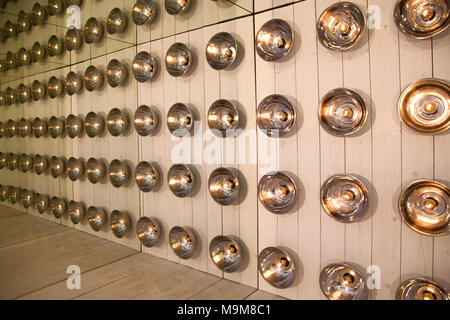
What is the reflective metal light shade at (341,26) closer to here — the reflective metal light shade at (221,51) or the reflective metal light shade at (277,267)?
the reflective metal light shade at (221,51)

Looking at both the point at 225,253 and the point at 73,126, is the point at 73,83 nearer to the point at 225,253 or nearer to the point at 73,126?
the point at 73,126

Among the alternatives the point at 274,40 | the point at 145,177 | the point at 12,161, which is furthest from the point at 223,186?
the point at 12,161

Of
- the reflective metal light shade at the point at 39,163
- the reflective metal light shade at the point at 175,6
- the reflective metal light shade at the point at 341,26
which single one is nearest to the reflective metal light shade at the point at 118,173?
the reflective metal light shade at the point at 39,163

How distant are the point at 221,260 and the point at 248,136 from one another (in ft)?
2.80

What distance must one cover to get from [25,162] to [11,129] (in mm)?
200

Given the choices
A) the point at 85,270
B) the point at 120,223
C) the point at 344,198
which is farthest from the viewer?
the point at 120,223

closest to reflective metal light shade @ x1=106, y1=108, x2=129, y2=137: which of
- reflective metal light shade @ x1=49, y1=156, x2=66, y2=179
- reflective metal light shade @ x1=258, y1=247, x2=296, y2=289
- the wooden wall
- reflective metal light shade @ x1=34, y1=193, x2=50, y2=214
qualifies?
the wooden wall

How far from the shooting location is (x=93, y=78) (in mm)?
2305

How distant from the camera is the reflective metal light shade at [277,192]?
1750 mm

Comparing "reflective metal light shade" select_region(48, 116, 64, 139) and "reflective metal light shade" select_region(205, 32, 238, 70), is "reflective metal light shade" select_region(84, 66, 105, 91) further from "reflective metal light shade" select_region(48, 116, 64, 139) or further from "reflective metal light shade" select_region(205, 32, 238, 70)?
"reflective metal light shade" select_region(205, 32, 238, 70)

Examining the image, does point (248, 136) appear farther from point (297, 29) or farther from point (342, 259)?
point (342, 259)

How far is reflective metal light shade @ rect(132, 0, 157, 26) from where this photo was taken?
6.57 ft

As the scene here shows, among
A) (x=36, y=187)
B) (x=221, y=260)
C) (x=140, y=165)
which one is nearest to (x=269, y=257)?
(x=221, y=260)

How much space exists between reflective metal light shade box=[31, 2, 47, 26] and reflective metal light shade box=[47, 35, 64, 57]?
10 centimetres
